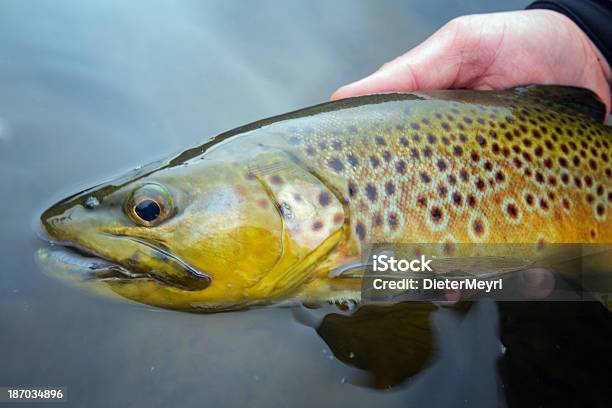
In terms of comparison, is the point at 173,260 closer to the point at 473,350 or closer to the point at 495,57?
the point at 473,350

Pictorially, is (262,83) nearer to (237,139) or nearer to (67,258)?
(237,139)

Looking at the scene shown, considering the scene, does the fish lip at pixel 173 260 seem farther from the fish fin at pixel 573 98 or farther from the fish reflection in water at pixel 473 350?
the fish fin at pixel 573 98

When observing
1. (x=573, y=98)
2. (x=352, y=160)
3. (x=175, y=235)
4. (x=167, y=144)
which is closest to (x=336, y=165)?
(x=352, y=160)

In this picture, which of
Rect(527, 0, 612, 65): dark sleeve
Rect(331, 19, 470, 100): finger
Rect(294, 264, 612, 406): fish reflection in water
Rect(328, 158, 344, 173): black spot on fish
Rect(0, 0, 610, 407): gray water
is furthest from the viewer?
Rect(527, 0, 612, 65): dark sleeve

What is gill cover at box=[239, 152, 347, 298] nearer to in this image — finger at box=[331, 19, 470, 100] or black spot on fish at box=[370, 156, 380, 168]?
black spot on fish at box=[370, 156, 380, 168]

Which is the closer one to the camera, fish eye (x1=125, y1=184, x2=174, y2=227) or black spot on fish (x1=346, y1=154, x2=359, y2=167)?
fish eye (x1=125, y1=184, x2=174, y2=227)

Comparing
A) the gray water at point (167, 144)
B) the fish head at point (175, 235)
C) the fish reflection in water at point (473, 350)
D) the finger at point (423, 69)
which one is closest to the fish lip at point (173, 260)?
the fish head at point (175, 235)

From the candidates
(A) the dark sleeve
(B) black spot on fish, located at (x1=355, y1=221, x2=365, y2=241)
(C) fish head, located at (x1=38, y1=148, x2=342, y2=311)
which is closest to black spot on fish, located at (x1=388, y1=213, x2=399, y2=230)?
(B) black spot on fish, located at (x1=355, y1=221, x2=365, y2=241)
